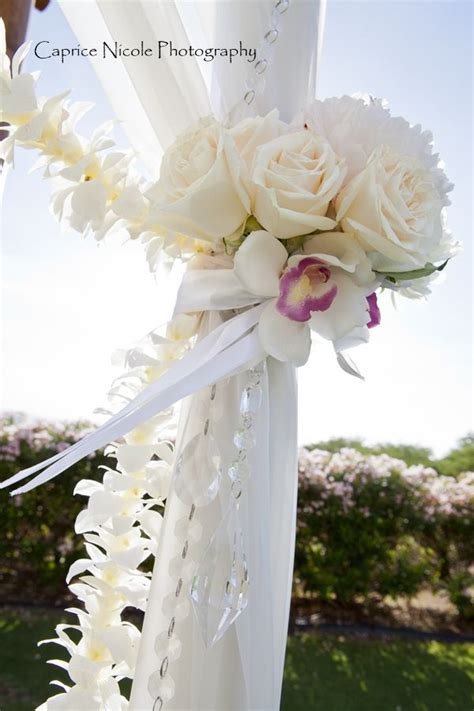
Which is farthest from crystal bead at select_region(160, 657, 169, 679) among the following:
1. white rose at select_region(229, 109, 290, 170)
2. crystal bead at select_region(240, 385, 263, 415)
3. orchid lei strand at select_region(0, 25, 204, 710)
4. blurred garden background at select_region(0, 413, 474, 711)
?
blurred garden background at select_region(0, 413, 474, 711)

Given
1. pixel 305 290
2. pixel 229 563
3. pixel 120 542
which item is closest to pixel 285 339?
pixel 305 290

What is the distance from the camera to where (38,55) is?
42.3 inches

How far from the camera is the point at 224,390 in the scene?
2.91 ft

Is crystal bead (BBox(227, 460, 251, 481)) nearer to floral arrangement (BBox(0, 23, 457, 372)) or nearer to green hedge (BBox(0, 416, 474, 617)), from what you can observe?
floral arrangement (BBox(0, 23, 457, 372))

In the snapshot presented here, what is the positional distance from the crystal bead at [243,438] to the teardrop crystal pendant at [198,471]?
3 cm

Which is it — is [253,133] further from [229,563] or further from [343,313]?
[229,563]

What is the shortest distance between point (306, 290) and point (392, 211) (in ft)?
0.42

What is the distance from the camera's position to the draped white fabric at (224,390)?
2.78 ft

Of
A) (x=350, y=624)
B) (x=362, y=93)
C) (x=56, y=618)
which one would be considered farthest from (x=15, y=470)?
(x=362, y=93)

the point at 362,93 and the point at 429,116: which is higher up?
the point at 429,116

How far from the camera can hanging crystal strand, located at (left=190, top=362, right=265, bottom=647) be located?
791mm

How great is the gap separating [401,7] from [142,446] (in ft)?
11.1

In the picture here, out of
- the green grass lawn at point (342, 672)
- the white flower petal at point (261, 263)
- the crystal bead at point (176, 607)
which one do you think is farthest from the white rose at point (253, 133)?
the green grass lawn at point (342, 672)

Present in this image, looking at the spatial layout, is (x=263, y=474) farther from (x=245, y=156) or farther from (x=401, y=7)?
(x=401, y=7)
